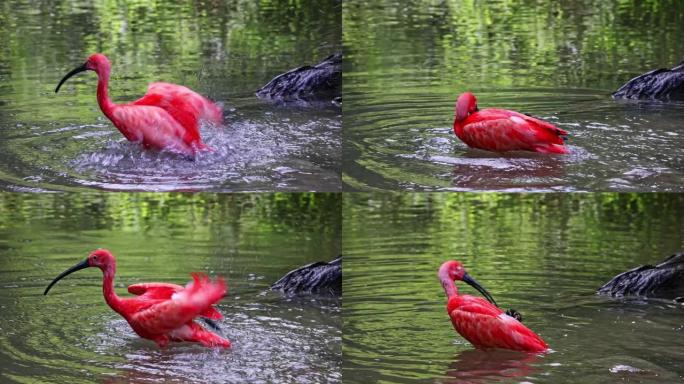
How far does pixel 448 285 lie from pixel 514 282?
1.07ft

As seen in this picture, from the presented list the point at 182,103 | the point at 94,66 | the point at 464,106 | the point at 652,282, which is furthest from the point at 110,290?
the point at 652,282

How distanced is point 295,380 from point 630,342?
1252 mm

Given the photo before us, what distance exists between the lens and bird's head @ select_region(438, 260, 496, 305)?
5.04 m

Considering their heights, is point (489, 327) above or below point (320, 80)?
Answer: below

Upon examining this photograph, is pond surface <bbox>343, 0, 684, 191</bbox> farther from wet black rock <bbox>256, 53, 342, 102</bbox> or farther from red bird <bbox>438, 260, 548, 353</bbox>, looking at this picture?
red bird <bbox>438, 260, 548, 353</bbox>

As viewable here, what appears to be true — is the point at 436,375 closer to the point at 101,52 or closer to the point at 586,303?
the point at 586,303

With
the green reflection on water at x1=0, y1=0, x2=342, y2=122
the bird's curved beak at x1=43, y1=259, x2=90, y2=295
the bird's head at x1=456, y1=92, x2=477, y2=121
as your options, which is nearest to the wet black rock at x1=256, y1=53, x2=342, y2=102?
the green reflection on water at x1=0, y1=0, x2=342, y2=122

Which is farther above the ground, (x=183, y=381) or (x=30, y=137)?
(x=30, y=137)

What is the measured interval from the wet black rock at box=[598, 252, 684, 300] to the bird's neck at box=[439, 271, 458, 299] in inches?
24.4

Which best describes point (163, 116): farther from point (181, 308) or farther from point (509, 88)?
point (509, 88)

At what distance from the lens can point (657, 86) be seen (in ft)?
17.7

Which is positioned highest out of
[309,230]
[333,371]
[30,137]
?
[30,137]

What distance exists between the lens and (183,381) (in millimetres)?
4504

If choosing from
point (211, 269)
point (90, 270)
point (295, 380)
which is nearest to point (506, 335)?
point (295, 380)
